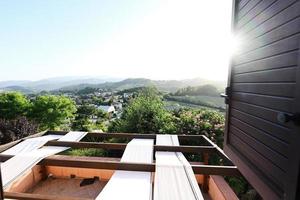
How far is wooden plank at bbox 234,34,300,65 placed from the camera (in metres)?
1.49

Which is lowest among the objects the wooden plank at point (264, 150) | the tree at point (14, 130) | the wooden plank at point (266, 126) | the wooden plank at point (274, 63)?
the tree at point (14, 130)

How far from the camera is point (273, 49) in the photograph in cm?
178

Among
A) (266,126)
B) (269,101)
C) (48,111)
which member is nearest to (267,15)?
(269,101)

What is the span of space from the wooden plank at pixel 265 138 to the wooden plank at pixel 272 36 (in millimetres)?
775

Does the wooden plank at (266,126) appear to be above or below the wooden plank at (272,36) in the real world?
below

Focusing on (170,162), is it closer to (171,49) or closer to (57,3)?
(57,3)

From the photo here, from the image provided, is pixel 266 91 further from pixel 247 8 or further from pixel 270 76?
pixel 247 8

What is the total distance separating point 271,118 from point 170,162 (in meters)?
A: 1.54

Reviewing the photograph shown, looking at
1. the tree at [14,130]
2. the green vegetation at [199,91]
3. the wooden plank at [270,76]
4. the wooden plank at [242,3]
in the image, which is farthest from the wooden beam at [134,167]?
the green vegetation at [199,91]

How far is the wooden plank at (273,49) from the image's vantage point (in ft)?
4.88

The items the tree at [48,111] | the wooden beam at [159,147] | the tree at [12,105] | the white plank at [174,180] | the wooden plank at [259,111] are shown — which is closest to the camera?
the wooden plank at [259,111]

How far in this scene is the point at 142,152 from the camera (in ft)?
11.0

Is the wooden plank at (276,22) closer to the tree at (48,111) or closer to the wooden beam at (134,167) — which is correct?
the wooden beam at (134,167)

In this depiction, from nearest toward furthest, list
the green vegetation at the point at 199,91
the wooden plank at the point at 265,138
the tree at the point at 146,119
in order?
the wooden plank at the point at 265,138 → the tree at the point at 146,119 → the green vegetation at the point at 199,91
